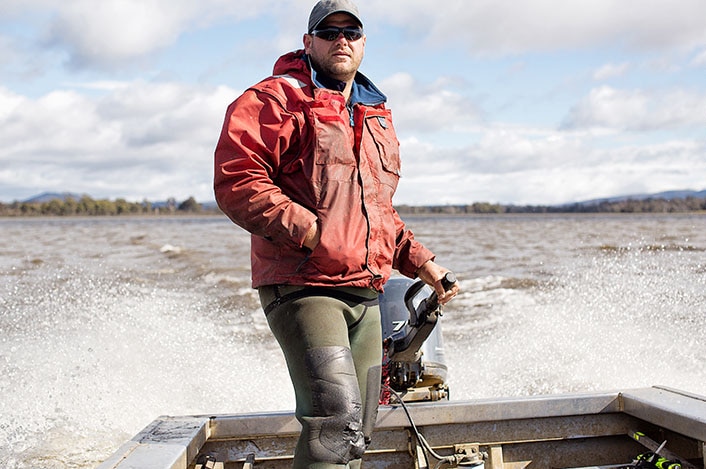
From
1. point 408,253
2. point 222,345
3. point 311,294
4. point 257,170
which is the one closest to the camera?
point 257,170

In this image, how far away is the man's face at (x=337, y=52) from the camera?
258 cm

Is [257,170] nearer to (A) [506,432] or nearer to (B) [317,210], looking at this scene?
(B) [317,210]

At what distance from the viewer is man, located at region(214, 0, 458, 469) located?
239cm

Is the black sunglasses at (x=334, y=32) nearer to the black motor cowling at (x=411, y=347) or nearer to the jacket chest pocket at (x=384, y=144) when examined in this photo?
the jacket chest pocket at (x=384, y=144)

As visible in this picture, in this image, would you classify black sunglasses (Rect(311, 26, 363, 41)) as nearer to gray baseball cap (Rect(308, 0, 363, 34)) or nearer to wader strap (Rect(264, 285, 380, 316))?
gray baseball cap (Rect(308, 0, 363, 34))

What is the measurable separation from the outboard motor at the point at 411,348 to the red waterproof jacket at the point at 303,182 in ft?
2.44

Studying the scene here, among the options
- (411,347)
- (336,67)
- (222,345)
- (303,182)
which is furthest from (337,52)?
(222,345)

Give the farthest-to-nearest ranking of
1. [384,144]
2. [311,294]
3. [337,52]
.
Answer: [384,144], [337,52], [311,294]

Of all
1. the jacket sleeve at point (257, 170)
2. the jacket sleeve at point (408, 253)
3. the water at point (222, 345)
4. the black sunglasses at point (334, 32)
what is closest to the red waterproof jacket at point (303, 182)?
the jacket sleeve at point (257, 170)

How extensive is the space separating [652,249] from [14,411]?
15.4 meters

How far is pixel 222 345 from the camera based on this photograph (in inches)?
306

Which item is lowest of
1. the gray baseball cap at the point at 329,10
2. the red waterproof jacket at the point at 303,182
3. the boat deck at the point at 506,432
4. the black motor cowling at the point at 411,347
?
the boat deck at the point at 506,432

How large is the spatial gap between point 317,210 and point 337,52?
58 centimetres

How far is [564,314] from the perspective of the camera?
902cm
